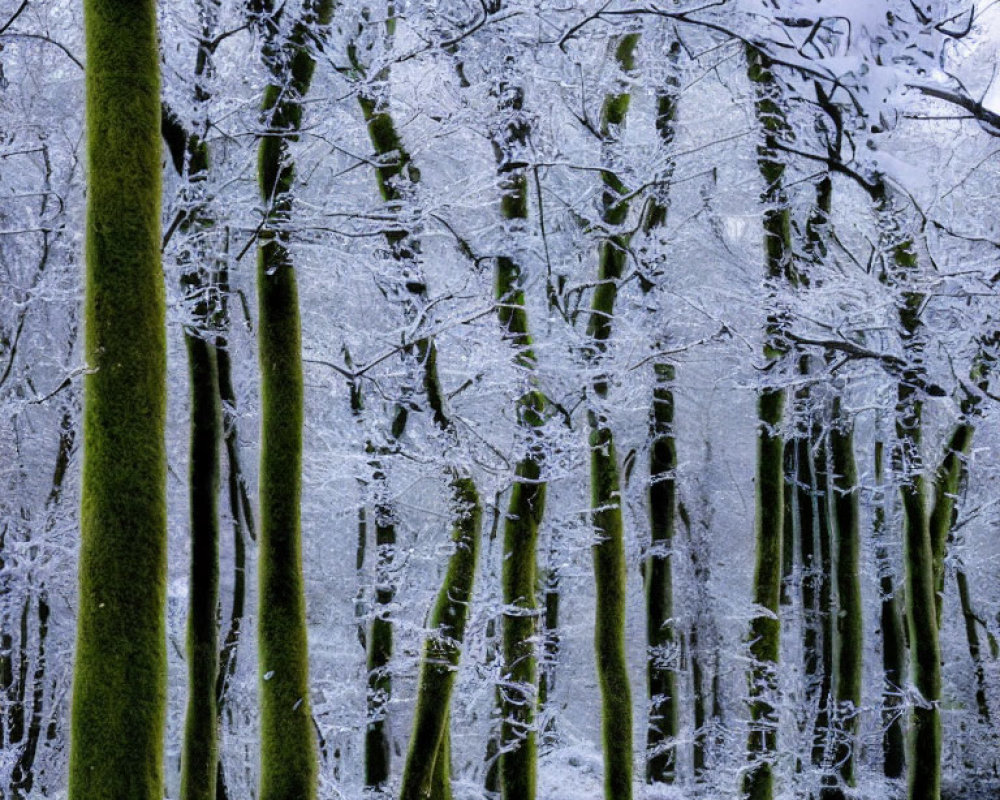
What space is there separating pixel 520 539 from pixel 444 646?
4.77 ft

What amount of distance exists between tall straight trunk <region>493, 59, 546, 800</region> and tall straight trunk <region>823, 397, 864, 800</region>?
4.81 m

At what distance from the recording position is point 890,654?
50.8ft

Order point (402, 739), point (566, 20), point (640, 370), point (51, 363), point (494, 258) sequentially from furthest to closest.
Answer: point (402, 739)
point (51, 363)
point (640, 370)
point (494, 258)
point (566, 20)

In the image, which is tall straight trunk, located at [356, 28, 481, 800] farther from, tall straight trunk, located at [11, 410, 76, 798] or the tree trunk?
tall straight trunk, located at [11, 410, 76, 798]

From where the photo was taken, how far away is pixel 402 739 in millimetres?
25156

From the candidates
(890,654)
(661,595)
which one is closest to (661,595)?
(661,595)

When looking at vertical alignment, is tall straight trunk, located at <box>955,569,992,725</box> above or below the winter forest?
below

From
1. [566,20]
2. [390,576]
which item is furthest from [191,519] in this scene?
[566,20]

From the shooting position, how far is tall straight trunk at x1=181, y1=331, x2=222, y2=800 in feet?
34.2

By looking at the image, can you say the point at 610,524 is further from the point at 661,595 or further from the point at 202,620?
the point at 202,620

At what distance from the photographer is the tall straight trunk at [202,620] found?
34.2 ft

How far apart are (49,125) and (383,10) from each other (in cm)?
494

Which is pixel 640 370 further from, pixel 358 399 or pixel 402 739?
pixel 402 739

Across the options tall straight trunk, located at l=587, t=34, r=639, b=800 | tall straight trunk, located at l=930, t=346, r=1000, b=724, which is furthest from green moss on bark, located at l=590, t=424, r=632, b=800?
tall straight trunk, located at l=930, t=346, r=1000, b=724
